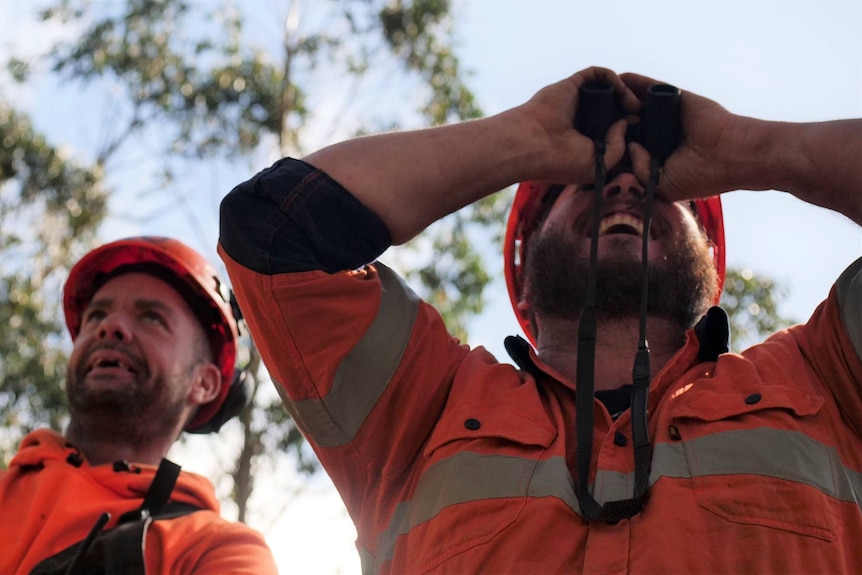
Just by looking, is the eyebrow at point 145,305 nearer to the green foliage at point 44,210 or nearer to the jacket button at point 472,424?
the jacket button at point 472,424

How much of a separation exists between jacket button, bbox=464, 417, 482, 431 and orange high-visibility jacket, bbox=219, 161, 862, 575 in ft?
0.04

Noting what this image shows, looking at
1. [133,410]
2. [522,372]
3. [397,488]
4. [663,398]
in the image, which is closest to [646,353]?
[663,398]

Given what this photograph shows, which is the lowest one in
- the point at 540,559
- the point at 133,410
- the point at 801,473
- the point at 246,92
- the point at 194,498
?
the point at 540,559

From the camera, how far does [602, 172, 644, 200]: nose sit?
3.21m

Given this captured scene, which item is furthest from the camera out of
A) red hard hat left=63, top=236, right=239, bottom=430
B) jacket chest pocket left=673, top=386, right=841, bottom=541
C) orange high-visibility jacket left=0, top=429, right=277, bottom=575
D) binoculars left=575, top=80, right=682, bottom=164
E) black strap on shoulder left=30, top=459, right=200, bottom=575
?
red hard hat left=63, top=236, right=239, bottom=430

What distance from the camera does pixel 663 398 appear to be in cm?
273

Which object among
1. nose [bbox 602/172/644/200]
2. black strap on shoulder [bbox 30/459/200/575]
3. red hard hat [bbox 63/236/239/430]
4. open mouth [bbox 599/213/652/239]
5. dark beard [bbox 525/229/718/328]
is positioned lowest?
black strap on shoulder [bbox 30/459/200/575]

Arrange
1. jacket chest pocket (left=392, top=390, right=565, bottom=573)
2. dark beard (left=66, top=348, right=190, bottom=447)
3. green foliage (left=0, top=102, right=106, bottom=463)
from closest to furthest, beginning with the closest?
jacket chest pocket (left=392, top=390, right=565, bottom=573) < dark beard (left=66, top=348, right=190, bottom=447) < green foliage (left=0, top=102, right=106, bottom=463)

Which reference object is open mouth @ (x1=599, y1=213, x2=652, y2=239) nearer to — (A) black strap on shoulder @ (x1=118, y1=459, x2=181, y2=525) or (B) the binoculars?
(B) the binoculars

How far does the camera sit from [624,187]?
3217mm

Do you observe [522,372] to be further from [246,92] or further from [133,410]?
[246,92]

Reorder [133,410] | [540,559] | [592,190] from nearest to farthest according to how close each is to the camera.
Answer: [540,559], [592,190], [133,410]

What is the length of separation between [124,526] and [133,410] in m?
0.72

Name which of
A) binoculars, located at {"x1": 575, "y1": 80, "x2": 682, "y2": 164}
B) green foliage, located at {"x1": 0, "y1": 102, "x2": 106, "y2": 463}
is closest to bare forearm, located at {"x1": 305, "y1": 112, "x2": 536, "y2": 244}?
binoculars, located at {"x1": 575, "y1": 80, "x2": 682, "y2": 164}
